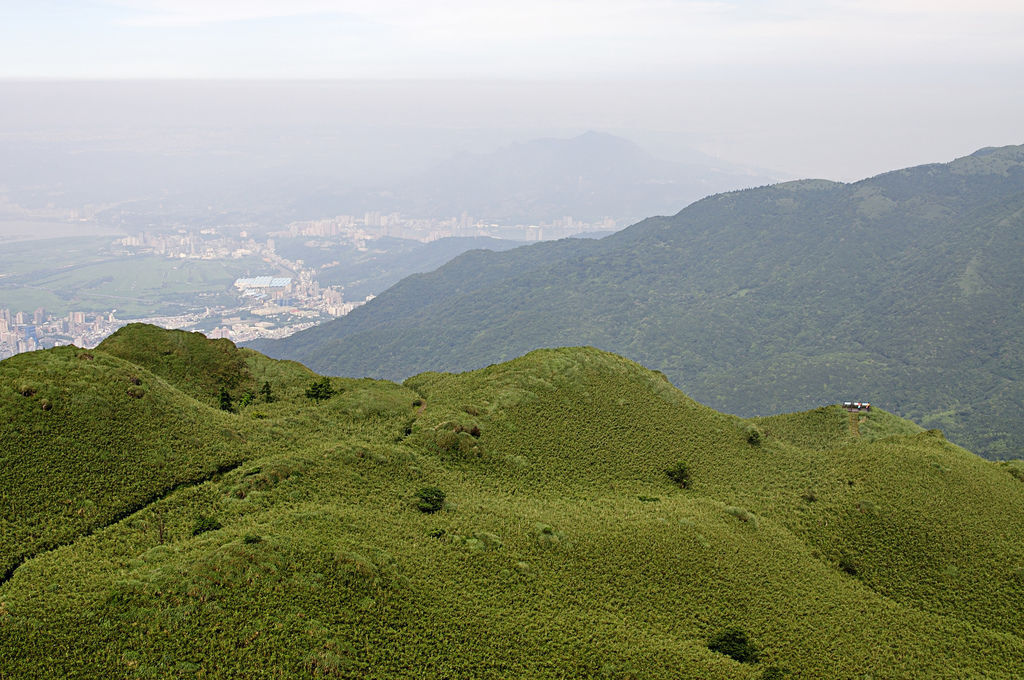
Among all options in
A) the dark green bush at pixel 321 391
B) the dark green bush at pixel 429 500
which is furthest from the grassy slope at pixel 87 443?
the dark green bush at pixel 429 500

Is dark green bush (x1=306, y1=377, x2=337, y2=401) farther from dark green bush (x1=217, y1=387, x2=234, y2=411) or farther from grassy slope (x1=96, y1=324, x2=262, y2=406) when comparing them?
dark green bush (x1=217, y1=387, x2=234, y2=411)

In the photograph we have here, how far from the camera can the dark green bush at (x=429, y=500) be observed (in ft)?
167

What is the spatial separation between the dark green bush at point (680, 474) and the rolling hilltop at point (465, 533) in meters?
0.33

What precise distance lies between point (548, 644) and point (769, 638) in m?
16.0

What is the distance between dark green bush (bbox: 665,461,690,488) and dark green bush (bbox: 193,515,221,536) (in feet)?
135

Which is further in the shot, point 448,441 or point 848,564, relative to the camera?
point 448,441

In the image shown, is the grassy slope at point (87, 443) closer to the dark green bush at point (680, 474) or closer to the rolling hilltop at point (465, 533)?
the rolling hilltop at point (465, 533)

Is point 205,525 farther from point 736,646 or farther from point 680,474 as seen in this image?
point 680,474

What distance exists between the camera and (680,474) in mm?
64438

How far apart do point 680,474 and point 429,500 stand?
86.9 ft

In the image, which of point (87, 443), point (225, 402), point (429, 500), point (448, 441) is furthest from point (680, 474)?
point (87, 443)

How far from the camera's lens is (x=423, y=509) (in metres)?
50.9

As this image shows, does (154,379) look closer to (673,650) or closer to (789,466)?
(673,650)

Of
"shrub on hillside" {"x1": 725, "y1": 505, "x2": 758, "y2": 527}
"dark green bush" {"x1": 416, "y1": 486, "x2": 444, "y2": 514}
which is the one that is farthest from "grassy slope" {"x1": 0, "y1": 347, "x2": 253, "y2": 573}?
"shrub on hillside" {"x1": 725, "y1": 505, "x2": 758, "y2": 527}
